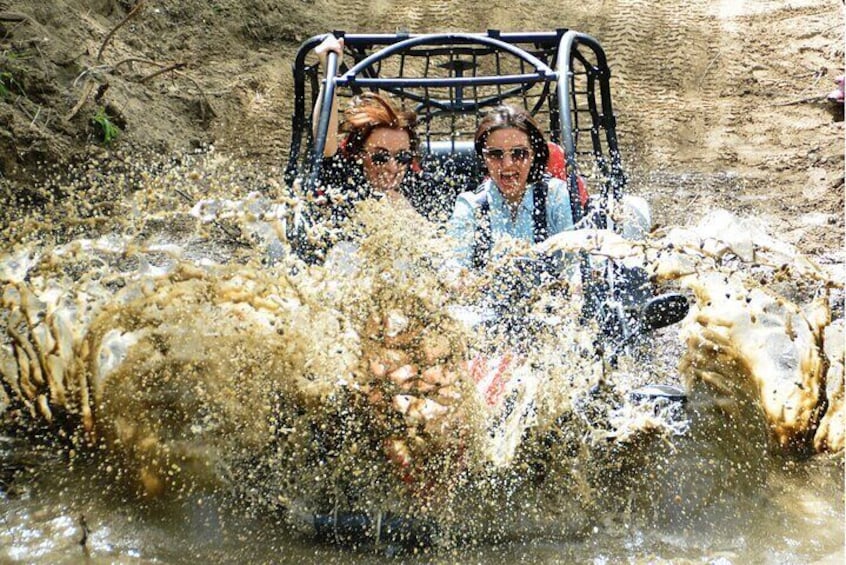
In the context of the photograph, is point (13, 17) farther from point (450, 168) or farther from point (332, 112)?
point (450, 168)

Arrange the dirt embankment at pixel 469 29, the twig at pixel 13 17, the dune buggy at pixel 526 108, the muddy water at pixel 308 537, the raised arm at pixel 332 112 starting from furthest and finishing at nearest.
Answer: the twig at pixel 13 17, the dirt embankment at pixel 469 29, the raised arm at pixel 332 112, the dune buggy at pixel 526 108, the muddy water at pixel 308 537

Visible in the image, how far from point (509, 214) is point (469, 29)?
5.18m

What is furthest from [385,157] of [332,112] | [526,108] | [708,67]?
[708,67]

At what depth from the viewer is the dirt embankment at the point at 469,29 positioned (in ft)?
18.6

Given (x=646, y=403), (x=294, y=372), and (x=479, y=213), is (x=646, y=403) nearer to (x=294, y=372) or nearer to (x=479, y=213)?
(x=479, y=213)

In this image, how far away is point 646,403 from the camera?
326cm

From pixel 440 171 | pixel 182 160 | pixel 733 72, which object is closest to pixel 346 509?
pixel 440 171

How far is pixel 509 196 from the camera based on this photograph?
3619mm

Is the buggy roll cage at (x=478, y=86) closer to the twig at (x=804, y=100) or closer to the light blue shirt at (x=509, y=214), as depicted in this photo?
the light blue shirt at (x=509, y=214)

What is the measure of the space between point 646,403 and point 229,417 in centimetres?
150

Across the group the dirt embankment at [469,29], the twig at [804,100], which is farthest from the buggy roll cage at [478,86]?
the twig at [804,100]

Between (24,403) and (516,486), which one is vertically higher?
(24,403)

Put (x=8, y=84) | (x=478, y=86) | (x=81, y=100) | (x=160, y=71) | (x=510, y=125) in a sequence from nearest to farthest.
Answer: (x=510, y=125) < (x=478, y=86) < (x=8, y=84) < (x=81, y=100) < (x=160, y=71)

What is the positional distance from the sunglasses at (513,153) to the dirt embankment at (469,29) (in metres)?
2.51
